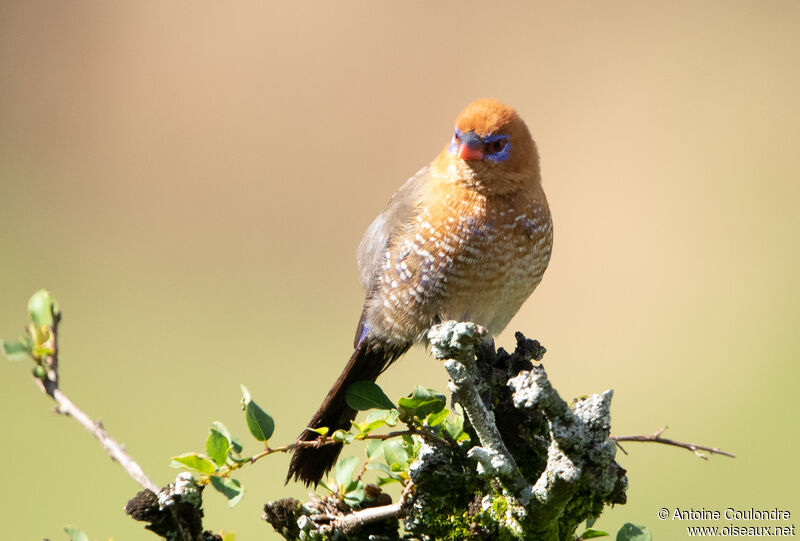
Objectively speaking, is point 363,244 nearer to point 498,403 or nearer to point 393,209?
point 393,209

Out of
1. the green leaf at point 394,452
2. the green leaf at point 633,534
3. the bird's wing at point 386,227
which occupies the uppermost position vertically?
the bird's wing at point 386,227

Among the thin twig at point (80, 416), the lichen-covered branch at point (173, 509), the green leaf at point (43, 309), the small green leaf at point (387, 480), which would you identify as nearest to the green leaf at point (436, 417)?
the small green leaf at point (387, 480)

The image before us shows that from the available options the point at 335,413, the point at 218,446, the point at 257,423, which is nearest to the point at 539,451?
the point at 257,423

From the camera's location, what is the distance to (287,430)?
7934mm

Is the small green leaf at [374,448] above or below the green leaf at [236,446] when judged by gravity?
below

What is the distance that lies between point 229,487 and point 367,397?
719mm

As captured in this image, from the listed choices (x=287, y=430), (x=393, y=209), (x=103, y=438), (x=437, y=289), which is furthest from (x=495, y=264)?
(x=287, y=430)

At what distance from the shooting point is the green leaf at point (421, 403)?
2.39 metres

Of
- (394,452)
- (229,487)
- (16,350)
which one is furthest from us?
(394,452)

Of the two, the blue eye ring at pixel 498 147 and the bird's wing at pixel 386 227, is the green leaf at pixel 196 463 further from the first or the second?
the blue eye ring at pixel 498 147

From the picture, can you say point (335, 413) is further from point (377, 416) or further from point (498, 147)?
point (498, 147)

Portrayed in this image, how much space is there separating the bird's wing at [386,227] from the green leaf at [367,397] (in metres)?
Answer: 1.25

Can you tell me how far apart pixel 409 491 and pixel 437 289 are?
1.41 meters

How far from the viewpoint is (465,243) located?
3.62 metres
